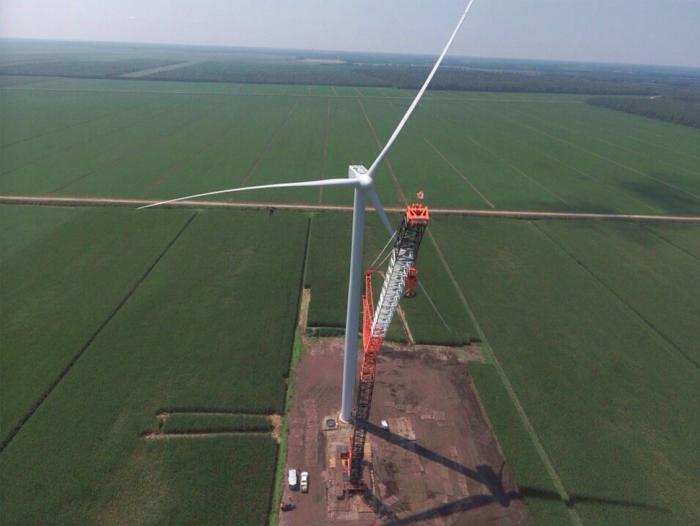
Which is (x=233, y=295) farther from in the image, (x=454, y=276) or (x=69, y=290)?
(x=454, y=276)

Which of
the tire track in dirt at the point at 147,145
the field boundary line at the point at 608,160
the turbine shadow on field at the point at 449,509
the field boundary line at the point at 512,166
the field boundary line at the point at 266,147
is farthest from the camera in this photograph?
the field boundary line at the point at 608,160

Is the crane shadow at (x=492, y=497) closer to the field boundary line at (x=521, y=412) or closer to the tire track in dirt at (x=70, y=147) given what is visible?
the field boundary line at (x=521, y=412)

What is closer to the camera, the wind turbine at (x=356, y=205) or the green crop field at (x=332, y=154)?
the wind turbine at (x=356, y=205)

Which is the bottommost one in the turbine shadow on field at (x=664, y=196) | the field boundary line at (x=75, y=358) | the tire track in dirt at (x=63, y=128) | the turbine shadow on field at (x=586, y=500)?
the turbine shadow on field at (x=586, y=500)

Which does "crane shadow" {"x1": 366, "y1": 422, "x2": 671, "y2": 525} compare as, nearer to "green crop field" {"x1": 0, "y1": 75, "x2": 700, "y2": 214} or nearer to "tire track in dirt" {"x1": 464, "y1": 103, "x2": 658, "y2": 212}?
"green crop field" {"x1": 0, "y1": 75, "x2": 700, "y2": 214}

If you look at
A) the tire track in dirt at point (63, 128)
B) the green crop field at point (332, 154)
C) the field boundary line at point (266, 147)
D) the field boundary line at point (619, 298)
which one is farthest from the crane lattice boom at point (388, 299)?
the tire track in dirt at point (63, 128)

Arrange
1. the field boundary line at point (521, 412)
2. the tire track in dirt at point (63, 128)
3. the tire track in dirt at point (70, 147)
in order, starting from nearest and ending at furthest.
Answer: the field boundary line at point (521, 412) < the tire track in dirt at point (70, 147) < the tire track in dirt at point (63, 128)

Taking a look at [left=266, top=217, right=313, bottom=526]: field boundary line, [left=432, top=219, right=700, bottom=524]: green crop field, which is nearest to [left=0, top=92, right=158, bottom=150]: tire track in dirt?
[left=266, top=217, right=313, bottom=526]: field boundary line
